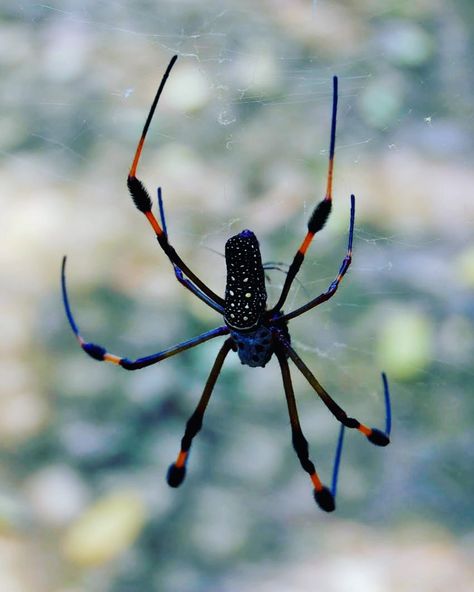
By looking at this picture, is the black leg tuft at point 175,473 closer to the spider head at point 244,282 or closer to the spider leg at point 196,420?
the spider leg at point 196,420

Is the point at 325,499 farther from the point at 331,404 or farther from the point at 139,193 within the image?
the point at 139,193

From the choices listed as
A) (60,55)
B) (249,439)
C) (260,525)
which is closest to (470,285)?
(249,439)

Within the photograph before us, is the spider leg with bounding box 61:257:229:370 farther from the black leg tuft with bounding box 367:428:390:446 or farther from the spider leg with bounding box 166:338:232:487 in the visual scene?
the black leg tuft with bounding box 367:428:390:446

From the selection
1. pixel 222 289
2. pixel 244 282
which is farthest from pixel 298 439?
pixel 222 289

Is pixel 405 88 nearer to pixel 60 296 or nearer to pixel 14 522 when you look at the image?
pixel 60 296

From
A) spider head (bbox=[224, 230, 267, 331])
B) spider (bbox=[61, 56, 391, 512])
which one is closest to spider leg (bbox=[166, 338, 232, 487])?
spider (bbox=[61, 56, 391, 512])

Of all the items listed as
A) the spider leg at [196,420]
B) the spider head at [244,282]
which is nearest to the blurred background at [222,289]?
the spider leg at [196,420]
